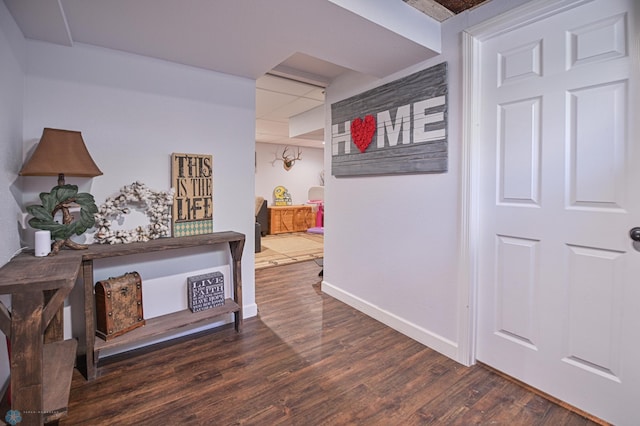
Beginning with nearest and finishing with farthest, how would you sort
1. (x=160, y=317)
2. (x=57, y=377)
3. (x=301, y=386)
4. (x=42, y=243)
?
1. (x=57, y=377)
2. (x=42, y=243)
3. (x=301, y=386)
4. (x=160, y=317)

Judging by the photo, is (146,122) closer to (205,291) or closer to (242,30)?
(242,30)

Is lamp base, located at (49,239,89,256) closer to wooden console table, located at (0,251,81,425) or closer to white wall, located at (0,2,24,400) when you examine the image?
white wall, located at (0,2,24,400)

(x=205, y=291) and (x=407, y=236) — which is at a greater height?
(x=407, y=236)

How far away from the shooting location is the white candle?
1.63 m

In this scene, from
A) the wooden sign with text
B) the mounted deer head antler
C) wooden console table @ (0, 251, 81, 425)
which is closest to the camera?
wooden console table @ (0, 251, 81, 425)

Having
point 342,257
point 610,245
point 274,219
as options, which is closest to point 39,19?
point 342,257

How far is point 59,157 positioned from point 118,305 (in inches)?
36.2

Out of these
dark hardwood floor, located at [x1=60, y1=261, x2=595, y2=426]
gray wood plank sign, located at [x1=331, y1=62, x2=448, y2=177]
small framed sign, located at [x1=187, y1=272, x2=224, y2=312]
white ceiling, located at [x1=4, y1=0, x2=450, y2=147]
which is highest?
white ceiling, located at [x1=4, y1=0, x2=450, y2=147]

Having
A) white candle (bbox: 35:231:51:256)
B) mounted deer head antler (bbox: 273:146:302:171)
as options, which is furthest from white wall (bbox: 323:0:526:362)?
mounted deer head antler (bbox: 273:146:302:171)

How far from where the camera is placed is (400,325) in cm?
247

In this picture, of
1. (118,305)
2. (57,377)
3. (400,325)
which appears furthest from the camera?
(400,325)

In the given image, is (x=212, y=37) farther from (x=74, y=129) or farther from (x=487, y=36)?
(x=487, y=36)

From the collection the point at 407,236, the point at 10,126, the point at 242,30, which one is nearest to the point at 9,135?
the point at 10,126

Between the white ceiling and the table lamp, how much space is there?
59 cm
